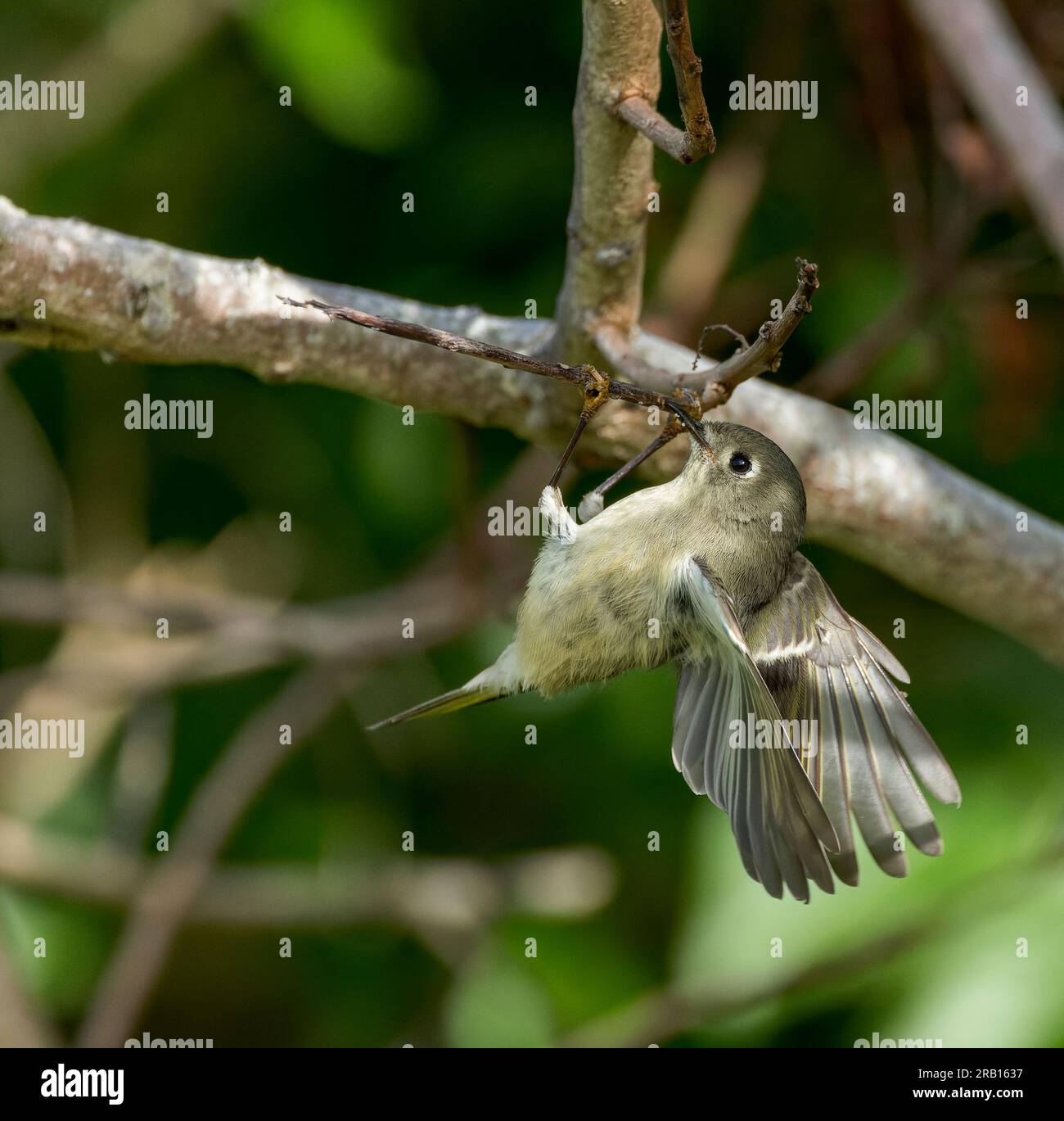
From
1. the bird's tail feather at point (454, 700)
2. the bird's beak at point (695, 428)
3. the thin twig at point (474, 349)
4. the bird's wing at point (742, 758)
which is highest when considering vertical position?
the bird's beak at point (695, 428)

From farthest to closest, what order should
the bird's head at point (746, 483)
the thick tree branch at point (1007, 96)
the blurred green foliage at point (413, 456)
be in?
the blurred green foliage at point (413, 456) < the thick tree branch at point (1007, 96) < the bird's head at point (746, 483)

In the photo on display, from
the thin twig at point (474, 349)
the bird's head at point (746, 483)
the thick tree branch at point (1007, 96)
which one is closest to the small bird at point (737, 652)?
the bird's head at point (746, 483)

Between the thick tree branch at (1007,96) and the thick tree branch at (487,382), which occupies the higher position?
the thick tree branch at (1007,96)

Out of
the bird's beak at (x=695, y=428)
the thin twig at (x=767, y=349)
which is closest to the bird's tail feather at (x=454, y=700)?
the bird's beak at (x=695, y=428)

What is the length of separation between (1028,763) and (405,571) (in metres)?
1.94

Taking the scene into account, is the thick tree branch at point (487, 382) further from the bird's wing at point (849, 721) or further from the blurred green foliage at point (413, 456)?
the blurred green foliage at point (413, 456)

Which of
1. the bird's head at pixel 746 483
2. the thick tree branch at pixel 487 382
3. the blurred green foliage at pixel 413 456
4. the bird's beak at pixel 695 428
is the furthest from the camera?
the blurred green foliage at pixel 413 456

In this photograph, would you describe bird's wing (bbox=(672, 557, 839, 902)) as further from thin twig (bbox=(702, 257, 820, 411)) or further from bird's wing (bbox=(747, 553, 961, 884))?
thin twig (bbox=(702, 257, 820, 411))

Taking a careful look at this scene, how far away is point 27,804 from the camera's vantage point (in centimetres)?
374

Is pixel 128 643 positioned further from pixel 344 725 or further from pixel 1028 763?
pixel 1028 763

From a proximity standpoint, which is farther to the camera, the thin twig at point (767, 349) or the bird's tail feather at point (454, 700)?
the bird's tail feather at point (454, 700)

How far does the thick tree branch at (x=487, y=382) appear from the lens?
199 centimetres

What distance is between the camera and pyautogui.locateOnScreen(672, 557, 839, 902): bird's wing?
188 cm

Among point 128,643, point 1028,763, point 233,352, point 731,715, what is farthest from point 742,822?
point 128,643
